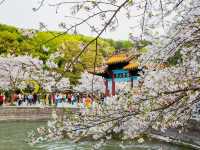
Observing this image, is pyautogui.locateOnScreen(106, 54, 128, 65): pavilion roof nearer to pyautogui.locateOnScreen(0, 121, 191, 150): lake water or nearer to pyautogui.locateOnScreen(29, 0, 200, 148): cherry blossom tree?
pyautogui.locateOnScreen(29, 0, 200, 148): cherry blossom tree

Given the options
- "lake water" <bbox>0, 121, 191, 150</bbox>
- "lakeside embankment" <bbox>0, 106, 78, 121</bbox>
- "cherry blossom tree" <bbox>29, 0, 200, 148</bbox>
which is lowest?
"lake water" <bbox>0, 121, 191, 150</bbox>

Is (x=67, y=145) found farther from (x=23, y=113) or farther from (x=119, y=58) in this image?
(x=23, y=113)

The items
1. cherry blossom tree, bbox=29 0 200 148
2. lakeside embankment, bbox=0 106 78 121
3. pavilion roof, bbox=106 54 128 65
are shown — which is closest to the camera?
cherry blossom tree, bbox=29 0 200 148

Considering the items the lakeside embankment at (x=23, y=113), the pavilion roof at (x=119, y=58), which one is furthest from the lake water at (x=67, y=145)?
the lakeside embankment at (x=23, y=113)

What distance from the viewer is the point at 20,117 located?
34.2 m

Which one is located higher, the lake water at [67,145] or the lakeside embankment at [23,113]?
the lakeside embankment at [23,113]

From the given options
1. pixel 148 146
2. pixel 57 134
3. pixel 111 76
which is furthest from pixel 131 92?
pixel 111 76

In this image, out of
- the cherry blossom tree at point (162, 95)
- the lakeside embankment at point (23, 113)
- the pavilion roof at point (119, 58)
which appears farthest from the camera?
the lakeside embankment at point (23, 113)

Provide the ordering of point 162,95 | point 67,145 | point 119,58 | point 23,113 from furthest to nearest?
point 23,113 < point 119,58 < point 67,145 < point 162,95

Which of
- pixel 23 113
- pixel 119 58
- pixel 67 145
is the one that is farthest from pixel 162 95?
pixel 23 113

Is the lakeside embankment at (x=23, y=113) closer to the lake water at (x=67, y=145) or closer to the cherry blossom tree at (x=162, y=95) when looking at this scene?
the lake water at (x=67, y=145)

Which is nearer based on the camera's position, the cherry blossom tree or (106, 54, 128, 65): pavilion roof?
the cherry blossom tree

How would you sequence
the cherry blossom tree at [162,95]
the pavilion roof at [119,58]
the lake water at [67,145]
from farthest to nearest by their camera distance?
the lake water at [67,145] < the pavilion roof at [119,58] < the cherry blossom tree at [162,95]

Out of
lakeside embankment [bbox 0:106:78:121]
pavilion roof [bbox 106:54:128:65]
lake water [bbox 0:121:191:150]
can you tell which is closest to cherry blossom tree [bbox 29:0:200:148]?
pavilion roof [bbox 106:54:128:65]
